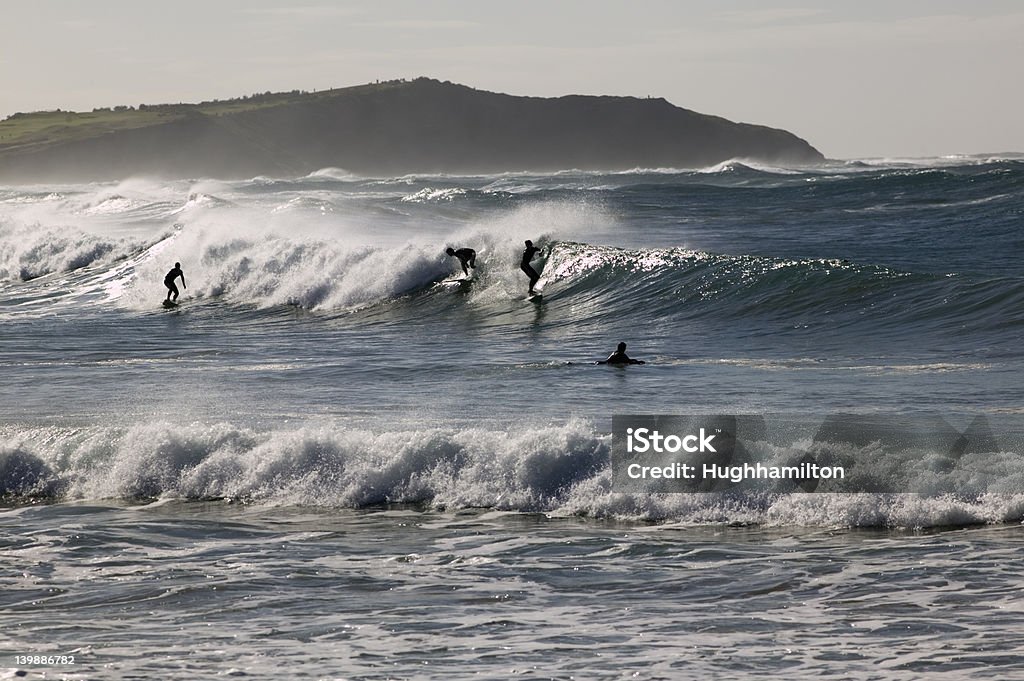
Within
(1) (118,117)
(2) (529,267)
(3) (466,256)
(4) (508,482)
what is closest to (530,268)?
(2) (529,267)

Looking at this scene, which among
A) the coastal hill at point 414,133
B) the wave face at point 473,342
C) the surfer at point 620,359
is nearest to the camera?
the wave face at point 473,342

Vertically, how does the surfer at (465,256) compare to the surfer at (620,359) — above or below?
above

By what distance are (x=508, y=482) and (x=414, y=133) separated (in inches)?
5596

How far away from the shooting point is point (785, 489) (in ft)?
36.9

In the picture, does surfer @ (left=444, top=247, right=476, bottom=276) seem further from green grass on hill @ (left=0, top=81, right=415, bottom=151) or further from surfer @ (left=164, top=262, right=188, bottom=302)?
green grass on hill @ (left=0, top=81, right=415, bottom=151)

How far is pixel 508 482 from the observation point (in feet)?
39.3

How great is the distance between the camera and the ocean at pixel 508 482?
7.99 meters

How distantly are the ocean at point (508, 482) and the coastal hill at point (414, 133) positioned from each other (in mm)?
106055

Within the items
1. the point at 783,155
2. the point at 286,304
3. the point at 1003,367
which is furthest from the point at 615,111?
the point at 1003,367

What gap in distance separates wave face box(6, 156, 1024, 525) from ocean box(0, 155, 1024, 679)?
66mm

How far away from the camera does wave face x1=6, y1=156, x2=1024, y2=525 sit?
1246 cm

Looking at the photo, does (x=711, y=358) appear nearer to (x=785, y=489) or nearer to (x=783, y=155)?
(x=785, y=489)

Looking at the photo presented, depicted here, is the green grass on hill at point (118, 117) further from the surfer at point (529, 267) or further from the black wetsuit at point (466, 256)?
the surfer at point (529, 267)

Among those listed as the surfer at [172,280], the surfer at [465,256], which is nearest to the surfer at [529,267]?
the surfer at [465,256]
